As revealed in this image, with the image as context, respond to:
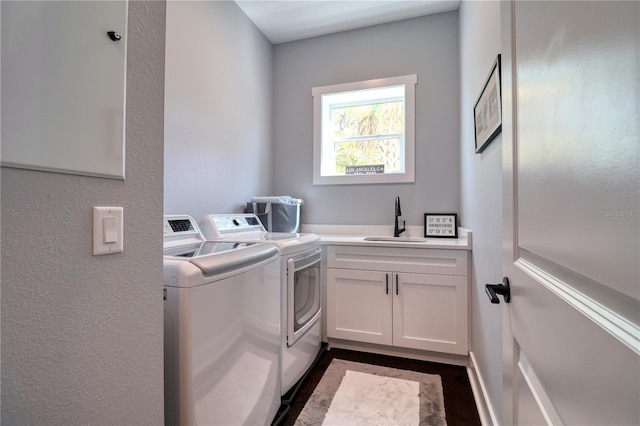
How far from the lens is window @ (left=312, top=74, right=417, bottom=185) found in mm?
2689

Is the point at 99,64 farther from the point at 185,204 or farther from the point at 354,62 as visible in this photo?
the point at 354,62

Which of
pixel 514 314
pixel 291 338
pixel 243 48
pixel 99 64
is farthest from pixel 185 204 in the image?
pixel 514 314

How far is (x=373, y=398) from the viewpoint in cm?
167

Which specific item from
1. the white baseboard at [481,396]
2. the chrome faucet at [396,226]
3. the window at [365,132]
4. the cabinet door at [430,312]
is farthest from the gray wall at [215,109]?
the white baseboard at [481,396]

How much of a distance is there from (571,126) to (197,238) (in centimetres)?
173

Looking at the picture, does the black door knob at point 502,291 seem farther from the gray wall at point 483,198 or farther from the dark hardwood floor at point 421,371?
the dark hardwood floor at point 421,371

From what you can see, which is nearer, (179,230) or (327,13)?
(179,230)

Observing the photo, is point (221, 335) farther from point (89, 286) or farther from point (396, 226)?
point (396, 226)

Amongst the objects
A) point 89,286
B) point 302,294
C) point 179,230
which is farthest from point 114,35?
point 302,294

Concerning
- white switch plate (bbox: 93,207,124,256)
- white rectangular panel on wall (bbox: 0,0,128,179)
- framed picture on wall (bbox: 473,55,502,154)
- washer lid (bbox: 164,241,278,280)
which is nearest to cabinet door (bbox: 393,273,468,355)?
framed picture on wall (bbox: 473,55,502,154)

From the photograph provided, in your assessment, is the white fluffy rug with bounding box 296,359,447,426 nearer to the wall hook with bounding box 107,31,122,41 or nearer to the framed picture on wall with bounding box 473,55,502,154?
the framed picture on wall with bounding box 473,55,502,154

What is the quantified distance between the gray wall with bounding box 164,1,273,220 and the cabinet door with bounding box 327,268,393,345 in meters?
1.12

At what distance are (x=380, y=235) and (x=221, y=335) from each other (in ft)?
6.39

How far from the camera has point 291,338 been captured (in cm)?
165
